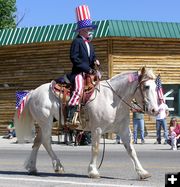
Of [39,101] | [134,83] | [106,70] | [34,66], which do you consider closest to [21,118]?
[39,101]

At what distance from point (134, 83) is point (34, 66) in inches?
794

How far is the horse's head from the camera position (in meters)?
9.79

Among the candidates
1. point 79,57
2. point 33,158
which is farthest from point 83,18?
point 33,158

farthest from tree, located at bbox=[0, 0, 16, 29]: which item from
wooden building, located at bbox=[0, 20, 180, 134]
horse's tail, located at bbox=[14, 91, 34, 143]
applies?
horse's tail, located at bbox=[14, 91, 34, 143]

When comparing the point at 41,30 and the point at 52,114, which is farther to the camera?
the point at 41,30

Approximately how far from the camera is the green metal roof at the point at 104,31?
27.8 m

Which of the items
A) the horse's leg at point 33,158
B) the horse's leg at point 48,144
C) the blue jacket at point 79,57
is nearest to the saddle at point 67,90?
the blue jacket at point 79,57

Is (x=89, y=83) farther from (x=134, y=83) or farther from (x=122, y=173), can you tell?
(x=122, y=173)

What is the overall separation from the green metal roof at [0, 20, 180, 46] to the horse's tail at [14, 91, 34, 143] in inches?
592

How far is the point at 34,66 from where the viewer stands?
30000 millimetres

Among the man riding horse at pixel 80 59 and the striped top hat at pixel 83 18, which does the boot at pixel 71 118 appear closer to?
the man riding horse at pixel 80 59

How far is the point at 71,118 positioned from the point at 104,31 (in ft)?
57.3

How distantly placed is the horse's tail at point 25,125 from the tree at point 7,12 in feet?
118

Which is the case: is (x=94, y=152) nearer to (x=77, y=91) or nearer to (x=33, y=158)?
(x=77, y=91)
